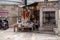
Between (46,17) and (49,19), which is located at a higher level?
(46,17)

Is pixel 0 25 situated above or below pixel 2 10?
below

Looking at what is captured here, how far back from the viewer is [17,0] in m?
27.0

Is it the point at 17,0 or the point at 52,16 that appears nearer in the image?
the point at 52,16

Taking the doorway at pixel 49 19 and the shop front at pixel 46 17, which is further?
the doorway at pixel 49 19

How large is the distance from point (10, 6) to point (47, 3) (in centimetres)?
691

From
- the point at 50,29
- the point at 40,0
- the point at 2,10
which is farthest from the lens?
the point at 2,10

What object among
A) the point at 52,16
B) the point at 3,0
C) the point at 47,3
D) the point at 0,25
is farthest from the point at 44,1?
the point at 3,0

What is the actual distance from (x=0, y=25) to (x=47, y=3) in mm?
6272

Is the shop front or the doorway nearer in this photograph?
the shop front

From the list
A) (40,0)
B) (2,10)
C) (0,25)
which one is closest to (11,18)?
(2,10)

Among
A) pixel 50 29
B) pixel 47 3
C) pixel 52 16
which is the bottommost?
pixel 50 29

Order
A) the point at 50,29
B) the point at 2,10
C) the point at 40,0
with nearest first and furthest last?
the point at 50,29, the point at 40,0, the point at 2,10

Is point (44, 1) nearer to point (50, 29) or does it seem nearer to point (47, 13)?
point (47, 13)

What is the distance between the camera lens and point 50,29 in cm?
2041
